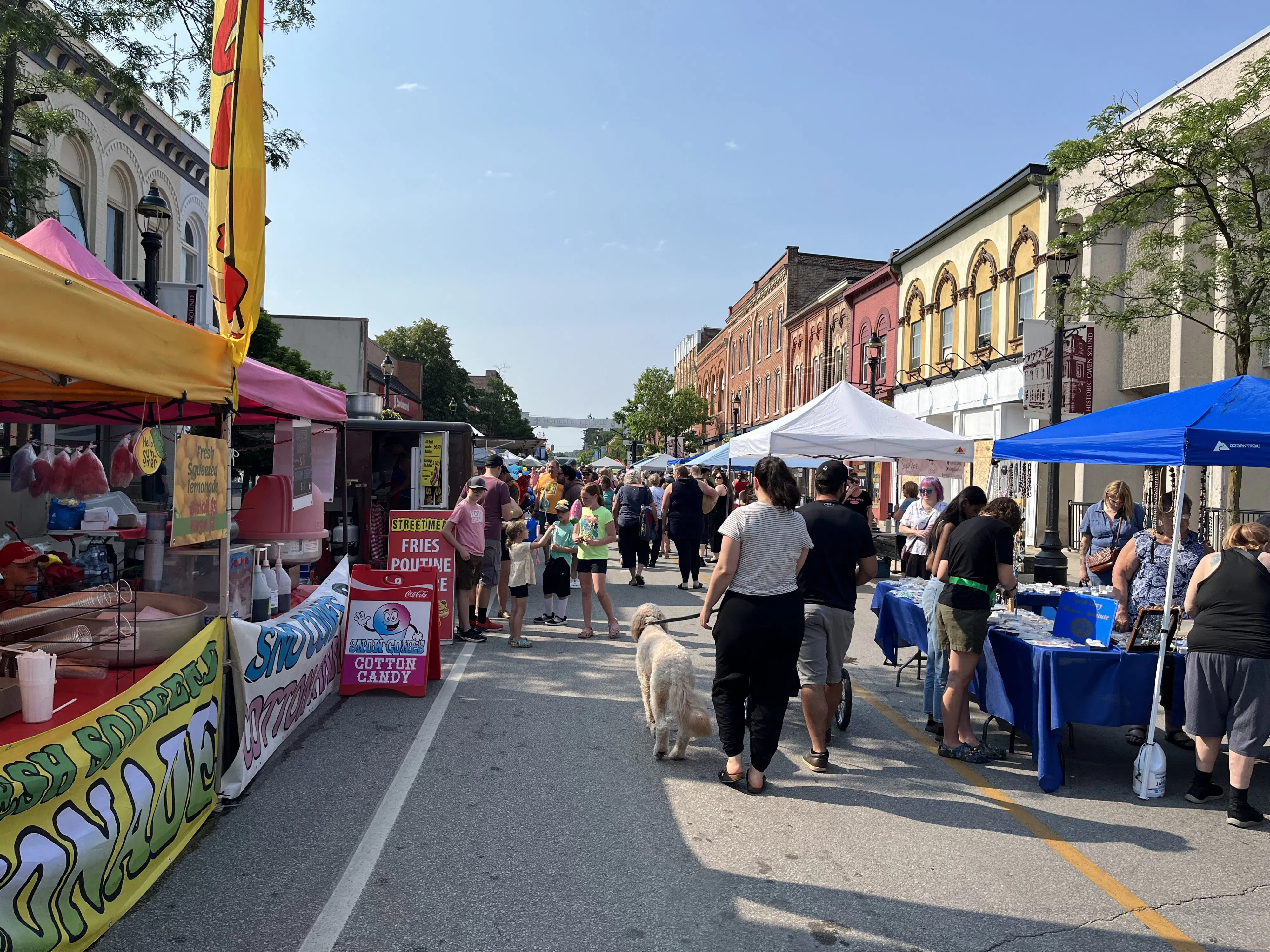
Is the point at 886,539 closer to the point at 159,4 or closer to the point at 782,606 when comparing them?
the point at 782,606

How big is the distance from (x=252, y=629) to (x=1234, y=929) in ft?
16.3

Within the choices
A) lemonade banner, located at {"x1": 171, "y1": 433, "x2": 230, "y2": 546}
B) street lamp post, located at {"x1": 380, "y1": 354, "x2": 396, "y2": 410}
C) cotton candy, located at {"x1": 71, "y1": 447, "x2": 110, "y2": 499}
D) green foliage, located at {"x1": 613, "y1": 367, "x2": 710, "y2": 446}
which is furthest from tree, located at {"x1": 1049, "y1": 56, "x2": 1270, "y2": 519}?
green foliage, located at {"x1": 613, "y1": 367, "x2": 710, "y2": 446}

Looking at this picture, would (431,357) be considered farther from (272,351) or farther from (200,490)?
(200,490)

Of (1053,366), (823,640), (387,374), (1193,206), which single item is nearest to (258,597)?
(823,640)

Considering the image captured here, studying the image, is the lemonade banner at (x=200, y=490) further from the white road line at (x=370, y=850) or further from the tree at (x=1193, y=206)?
the tree at (x=1193, y=206)

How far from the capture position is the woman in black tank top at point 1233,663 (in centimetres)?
481

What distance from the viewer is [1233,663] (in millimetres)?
4895

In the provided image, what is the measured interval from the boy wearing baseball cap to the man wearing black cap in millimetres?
4679

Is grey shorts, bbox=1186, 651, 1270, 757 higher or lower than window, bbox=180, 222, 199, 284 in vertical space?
lower

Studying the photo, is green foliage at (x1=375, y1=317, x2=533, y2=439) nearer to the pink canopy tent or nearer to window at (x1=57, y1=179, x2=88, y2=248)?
window at (x1=57, y1=179, x2=88, y2=248)

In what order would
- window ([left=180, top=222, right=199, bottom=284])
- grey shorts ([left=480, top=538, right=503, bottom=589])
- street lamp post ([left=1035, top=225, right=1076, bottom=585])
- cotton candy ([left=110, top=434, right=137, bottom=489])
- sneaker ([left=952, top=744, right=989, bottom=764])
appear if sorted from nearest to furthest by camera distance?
sneaker ([left=952, top=744, right=989, bottom=764])
cotton candy ([left=110, top=434, right=137, bottom=489])
grey shorts ([left=480, top=538, right=503, bottom=589])
street lamp post ([left=1035, top=225, right=1076, bottom=585])
window ([left=180, top=222, right=199, bottom=284])

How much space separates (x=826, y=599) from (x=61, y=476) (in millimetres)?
6083

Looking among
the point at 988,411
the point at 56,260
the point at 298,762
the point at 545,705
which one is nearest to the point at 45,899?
the point at 298,762

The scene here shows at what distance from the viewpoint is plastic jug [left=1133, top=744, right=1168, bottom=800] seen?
5156 millimetres
